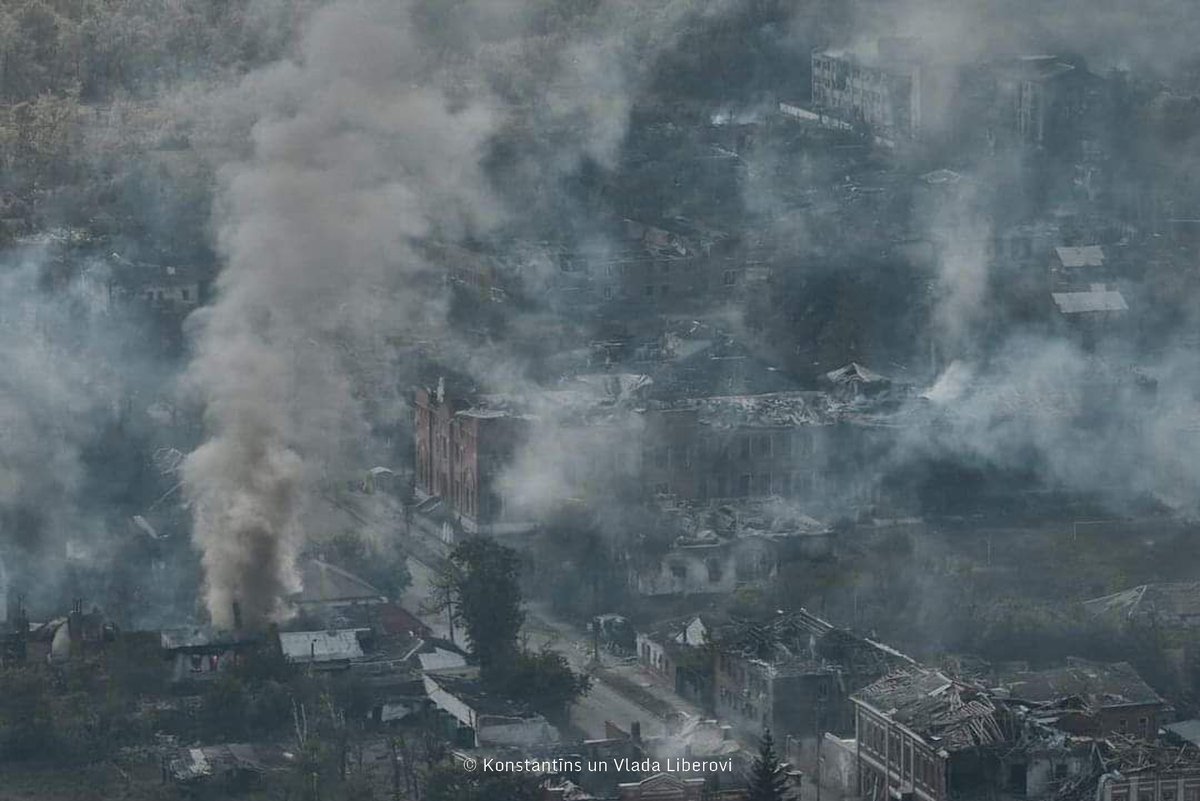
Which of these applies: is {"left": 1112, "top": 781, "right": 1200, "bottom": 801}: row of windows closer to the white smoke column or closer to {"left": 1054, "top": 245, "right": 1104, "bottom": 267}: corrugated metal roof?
the white smoke column

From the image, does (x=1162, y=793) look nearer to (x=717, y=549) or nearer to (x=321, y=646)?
(x=321, y=646)

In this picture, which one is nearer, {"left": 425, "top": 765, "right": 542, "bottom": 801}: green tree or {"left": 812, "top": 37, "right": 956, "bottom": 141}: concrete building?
{"left": 425, "top": 765, "right": 542, "bottom": 801}: green tree


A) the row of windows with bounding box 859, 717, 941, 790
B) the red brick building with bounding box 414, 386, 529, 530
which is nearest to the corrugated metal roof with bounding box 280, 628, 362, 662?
A: the red brick building with bounding box 414, 386, 529, 530

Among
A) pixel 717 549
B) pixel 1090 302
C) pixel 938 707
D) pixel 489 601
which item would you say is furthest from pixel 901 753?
pixel 1090 302

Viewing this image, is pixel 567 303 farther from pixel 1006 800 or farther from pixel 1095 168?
pixel 1006 800

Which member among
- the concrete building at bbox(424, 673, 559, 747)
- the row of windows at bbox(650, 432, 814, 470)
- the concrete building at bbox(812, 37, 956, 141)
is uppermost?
the concrete building at bbox(812, 37, 956, 141)

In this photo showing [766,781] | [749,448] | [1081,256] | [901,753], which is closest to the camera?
[766,781]

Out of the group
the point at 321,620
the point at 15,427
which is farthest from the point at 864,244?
the point at 321,620

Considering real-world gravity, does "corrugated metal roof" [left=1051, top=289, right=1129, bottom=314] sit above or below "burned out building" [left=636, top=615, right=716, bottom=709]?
above

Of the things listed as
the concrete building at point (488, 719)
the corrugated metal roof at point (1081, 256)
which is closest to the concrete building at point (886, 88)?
the corrugated metal roof at point (1081, 256)
